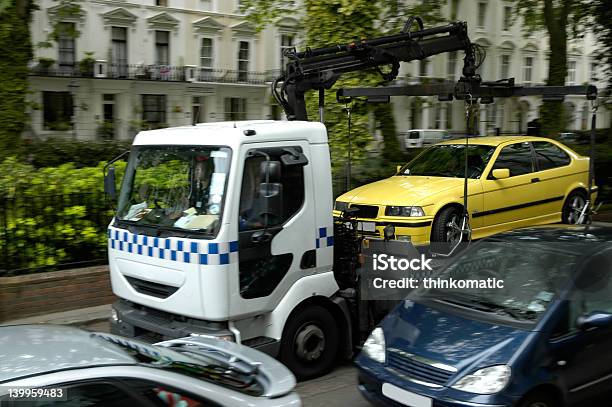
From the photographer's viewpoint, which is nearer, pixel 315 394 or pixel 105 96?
pixel 315 394

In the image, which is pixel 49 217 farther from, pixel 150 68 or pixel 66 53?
pixel 150 68

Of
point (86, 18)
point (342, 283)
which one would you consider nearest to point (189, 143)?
point (342, 283)

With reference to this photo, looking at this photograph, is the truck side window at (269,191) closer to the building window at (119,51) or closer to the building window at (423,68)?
the building window at (119,51)

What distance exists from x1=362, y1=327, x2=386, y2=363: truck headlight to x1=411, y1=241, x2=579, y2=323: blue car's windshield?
594 millimetres

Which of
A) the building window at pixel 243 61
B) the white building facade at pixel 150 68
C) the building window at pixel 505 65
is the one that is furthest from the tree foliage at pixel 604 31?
the building window at pixel 505 65

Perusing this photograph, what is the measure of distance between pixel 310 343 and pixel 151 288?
1.56 m

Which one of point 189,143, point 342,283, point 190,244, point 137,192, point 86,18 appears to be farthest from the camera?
point 86,18

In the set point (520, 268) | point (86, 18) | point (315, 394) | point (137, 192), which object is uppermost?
point (86, 18)

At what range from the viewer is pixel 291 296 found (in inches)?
219

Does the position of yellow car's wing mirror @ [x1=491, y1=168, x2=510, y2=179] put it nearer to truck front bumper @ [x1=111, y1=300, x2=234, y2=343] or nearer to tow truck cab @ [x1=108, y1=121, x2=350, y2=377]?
tow truck cab @ [x1=108, y1=121, x2=350, y2=377]

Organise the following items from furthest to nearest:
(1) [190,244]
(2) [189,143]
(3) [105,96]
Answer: (3) [105,96], (2) [189,143], (1) [190,244]

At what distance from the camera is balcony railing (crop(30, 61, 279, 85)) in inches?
1275

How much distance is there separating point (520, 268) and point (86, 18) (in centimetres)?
3176

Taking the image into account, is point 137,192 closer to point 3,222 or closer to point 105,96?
point 3,222
